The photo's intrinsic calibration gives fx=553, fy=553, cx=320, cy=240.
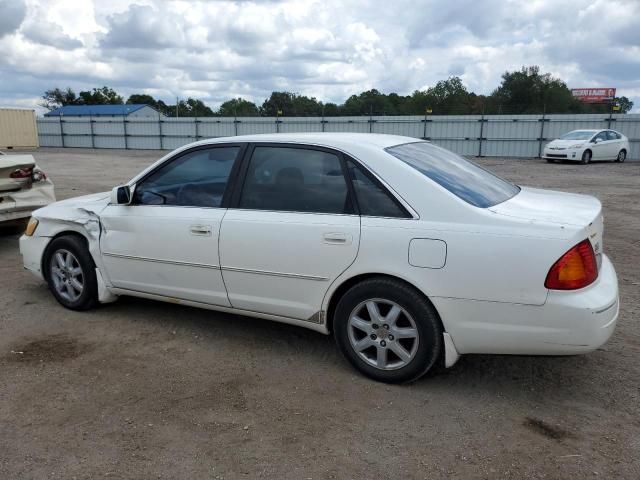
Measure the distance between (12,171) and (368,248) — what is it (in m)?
5.29

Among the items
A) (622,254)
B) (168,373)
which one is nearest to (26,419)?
(168,373)

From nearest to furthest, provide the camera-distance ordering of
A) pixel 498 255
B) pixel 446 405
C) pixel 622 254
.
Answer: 1. pixel 498 255
2. pixel 446 405
3. pixel 622 254

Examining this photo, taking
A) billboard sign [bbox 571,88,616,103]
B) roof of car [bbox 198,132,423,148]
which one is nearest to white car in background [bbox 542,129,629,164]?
roof of car [bbox 198,132,423,148]

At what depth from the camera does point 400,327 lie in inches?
133

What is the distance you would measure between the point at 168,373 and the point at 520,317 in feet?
7.42

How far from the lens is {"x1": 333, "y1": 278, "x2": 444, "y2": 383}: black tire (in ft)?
10.6

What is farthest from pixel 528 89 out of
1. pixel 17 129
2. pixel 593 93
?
pixel 17 129

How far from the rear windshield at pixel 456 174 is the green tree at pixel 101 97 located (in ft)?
281

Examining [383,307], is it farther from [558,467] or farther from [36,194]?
[36,194]

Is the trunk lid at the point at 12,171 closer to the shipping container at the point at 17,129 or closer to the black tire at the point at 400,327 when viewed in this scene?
the black tire at the point at 400,327

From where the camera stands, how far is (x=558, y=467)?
2674mm

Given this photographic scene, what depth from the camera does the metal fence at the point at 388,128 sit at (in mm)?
25438

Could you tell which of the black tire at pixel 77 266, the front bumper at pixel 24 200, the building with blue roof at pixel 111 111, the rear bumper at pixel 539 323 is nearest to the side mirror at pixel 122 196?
the black tire at pixel 77 266

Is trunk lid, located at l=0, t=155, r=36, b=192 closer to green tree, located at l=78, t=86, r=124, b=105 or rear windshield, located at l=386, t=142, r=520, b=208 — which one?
rear windshield, located at l=386, t=142, r=520, b=208
